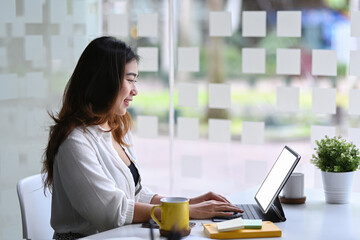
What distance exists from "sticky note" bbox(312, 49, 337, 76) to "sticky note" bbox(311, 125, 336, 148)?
1.06ft

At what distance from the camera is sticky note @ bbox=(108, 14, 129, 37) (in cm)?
389

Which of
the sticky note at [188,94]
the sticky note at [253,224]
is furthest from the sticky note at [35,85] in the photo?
the sticky note at [253,224]

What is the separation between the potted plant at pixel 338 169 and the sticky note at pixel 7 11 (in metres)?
1.87

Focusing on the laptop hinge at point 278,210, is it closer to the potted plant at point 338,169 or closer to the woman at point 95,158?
the woman at point 95,158

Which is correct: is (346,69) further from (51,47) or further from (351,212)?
(51,47)

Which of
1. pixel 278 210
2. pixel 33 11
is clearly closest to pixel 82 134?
pixel 278 210

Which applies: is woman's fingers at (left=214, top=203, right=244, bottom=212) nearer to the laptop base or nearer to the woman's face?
the laptop base

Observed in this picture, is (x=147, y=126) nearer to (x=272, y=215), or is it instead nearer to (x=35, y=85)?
(x=35, y=85)

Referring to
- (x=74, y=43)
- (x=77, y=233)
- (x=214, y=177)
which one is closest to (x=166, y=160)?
(x=214, y=177)

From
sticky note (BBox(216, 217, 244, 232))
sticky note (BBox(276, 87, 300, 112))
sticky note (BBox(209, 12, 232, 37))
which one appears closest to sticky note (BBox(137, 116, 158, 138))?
sticky note (BBox(209, 12, 232, 37))

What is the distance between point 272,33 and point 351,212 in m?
1.66

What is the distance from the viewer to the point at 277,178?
204 cm

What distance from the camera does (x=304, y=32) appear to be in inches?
135

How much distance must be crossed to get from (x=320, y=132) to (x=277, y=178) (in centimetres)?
141
